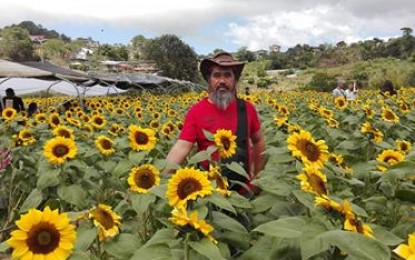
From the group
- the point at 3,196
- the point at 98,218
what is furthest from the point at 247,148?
the point at 3,196

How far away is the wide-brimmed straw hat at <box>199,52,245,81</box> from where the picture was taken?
3.05m

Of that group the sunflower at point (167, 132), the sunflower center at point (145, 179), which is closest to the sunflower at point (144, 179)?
the sunflower center at point (145, 179)

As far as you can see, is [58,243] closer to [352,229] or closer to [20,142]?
[352,229]

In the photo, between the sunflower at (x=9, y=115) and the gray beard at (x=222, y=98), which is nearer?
the gray beard at (x=222, y=98)

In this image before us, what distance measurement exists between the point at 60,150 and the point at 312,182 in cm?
178

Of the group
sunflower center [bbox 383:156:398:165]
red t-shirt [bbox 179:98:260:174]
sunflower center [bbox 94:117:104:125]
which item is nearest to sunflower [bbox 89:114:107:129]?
sunflower center [bbox 94:117:104:125]

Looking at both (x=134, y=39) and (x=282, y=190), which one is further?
(x=134, y=39)

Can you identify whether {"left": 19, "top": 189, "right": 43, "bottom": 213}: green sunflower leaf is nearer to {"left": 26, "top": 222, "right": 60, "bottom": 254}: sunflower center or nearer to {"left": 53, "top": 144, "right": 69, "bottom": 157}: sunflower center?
{"left": 53, "top": 144, "right": 69, "bottom": 157}: sunflower center

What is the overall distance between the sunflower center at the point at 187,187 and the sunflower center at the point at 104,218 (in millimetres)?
287

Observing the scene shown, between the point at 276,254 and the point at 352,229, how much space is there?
25cm

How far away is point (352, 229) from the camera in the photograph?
1.33m

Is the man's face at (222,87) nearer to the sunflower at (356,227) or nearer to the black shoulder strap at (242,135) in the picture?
the black shoulder strap at (242,135)

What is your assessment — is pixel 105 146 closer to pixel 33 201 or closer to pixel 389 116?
pixel 33 201

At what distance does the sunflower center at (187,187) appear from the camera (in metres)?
1.71
